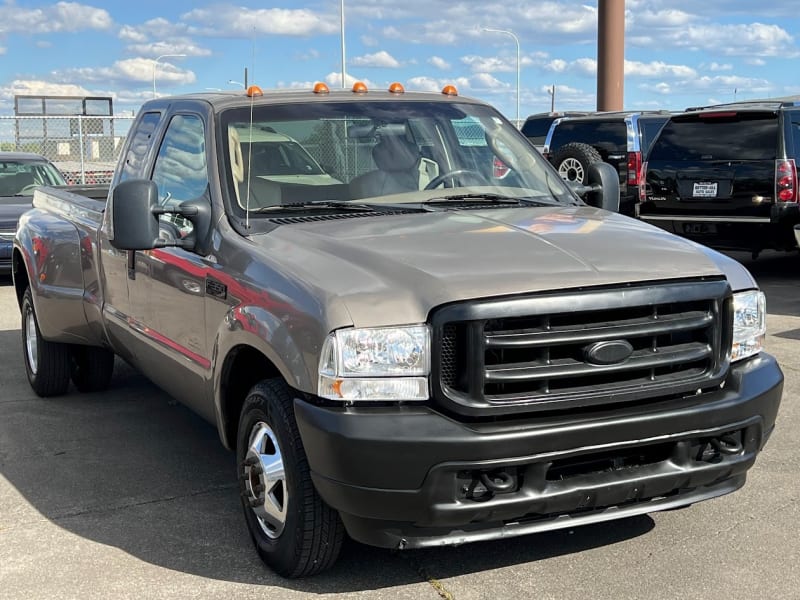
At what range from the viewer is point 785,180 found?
10.6 m

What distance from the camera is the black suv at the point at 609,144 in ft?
46.0

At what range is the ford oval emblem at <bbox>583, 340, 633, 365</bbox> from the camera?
3.51 m

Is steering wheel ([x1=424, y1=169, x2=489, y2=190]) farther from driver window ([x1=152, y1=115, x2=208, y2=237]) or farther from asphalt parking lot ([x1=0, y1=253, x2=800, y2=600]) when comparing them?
asphalt parking lot ([x1=0, y1=253, x2=800, y2=600])

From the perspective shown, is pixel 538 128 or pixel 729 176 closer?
pixel 729 176

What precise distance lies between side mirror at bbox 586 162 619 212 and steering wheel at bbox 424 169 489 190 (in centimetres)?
70

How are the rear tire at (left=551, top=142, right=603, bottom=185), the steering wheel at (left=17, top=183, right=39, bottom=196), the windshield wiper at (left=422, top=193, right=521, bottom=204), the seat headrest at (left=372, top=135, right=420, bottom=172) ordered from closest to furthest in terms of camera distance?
the windshield wiper at (left=422, top=193, right=521, bottom=204) → the seat headrest at (left=372, top=135, right=420, bottom=172) → the steering wheel at (left=17, top=183, right=39, bottom=196) → the rear tire at (left=551, top=142, right=603, bottom=185)

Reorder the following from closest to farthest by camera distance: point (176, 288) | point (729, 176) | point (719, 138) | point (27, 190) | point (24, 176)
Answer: point (176, 288) → point (729, 176) → point (719, 138) → point (27, 190) → point (24, 176)

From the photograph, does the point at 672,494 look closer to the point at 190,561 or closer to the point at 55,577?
the point at 190,561

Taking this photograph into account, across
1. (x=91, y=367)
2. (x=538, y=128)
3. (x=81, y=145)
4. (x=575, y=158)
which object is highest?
(x=538, y=128)

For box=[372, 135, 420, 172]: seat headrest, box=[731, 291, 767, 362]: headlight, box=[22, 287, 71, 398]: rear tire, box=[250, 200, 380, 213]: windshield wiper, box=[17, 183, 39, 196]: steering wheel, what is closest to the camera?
box=[731, 291, 767, 362]: headlight

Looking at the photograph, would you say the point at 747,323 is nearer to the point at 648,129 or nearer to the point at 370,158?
the point at 370,158

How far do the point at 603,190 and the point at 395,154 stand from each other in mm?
1198

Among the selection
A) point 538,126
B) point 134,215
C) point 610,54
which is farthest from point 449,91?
point 610,54

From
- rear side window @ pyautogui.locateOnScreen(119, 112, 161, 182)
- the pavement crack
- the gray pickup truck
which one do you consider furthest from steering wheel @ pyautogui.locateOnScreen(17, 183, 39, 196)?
the pavement crack
